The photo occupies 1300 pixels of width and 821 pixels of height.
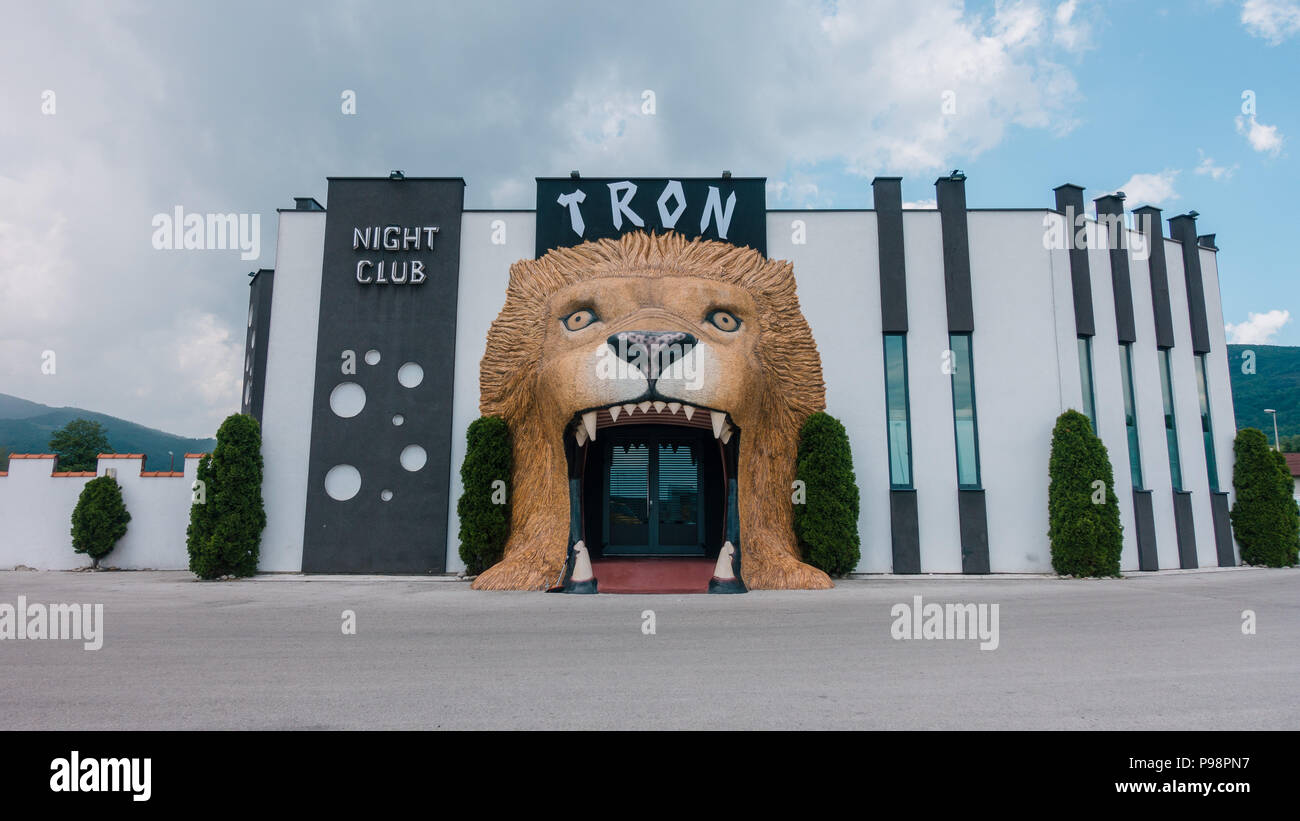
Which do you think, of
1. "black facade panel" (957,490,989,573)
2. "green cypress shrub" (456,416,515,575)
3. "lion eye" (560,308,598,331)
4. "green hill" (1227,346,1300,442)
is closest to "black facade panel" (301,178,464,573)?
"green cypress shrub" (456,416,515,575)

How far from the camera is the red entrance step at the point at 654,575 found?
9172 mm

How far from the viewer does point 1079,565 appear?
10938 mm

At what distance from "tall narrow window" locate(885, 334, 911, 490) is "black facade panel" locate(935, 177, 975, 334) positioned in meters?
1.04

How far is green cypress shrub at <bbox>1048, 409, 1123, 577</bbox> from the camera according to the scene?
10930 millimetres

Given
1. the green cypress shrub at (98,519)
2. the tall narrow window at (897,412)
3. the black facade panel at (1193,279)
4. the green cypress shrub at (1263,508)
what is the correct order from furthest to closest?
1. the black facade panel at (1193,279)
2. the green cypress shrub at (1263,508)
3. the green cypress shrub at (98,519)
4. the tall narrow window at (897,412)

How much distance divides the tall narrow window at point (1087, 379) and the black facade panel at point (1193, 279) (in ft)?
11.5

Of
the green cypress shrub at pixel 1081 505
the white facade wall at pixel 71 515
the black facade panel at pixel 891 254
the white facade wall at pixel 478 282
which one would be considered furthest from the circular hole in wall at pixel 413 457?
the green cypress shrub at pixel 1081 505

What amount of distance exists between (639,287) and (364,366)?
5537mm

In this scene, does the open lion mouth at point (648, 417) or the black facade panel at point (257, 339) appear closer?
the open lion mouth at point (648, 417)

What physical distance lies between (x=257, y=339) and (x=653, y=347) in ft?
38.5

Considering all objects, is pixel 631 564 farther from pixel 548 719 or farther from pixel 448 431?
pixel 548 719

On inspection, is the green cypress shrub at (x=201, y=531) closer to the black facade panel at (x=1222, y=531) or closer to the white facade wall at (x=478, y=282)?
the white facade wall at (x=478, y=282)

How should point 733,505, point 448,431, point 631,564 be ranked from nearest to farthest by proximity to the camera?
1. point 733,505
2. point 631,564
3. point 448,431
